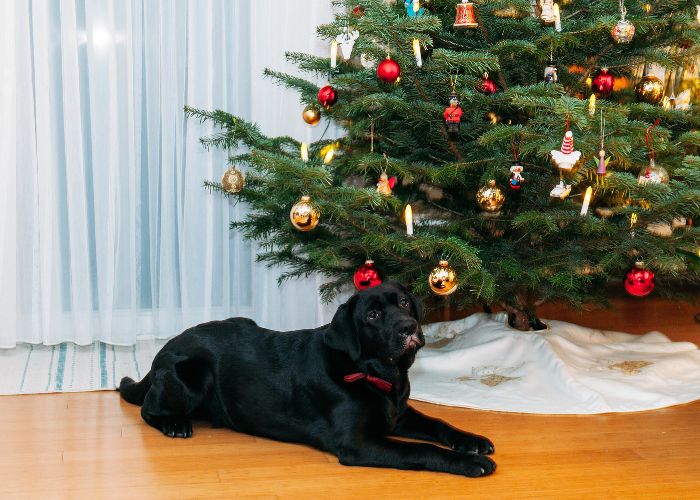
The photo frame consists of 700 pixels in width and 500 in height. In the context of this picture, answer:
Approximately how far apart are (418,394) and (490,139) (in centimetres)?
91

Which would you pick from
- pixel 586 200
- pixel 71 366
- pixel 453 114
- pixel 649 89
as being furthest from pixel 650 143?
pixel 71 366

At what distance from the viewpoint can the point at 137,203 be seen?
3705 millimetres

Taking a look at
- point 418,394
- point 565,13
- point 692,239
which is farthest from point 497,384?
point 565,13

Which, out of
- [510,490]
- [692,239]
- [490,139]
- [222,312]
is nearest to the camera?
[510,490]

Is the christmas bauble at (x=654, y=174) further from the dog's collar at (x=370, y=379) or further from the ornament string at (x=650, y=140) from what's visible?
the dog's collar at (x=370, y=379)

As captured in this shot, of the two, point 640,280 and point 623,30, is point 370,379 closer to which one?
point 640,280

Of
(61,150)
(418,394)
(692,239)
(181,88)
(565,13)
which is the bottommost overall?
(418,394)

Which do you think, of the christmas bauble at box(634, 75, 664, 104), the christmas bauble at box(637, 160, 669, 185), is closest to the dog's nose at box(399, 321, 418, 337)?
the christmas bauble at box(637, 160, 669, 185)

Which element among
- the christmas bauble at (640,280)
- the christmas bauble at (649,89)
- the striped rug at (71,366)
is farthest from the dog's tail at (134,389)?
the christmas bauble at (649,89)

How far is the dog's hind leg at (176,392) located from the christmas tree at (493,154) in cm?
60

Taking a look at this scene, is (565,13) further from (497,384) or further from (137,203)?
(137,203)

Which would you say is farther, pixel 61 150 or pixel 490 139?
pixel 61 150

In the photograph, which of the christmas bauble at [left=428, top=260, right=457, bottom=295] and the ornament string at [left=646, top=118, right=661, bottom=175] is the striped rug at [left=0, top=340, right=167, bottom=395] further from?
the ornament string at [left=646, top=118, right=661, bottom=175]

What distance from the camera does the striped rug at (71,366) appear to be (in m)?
3.14
